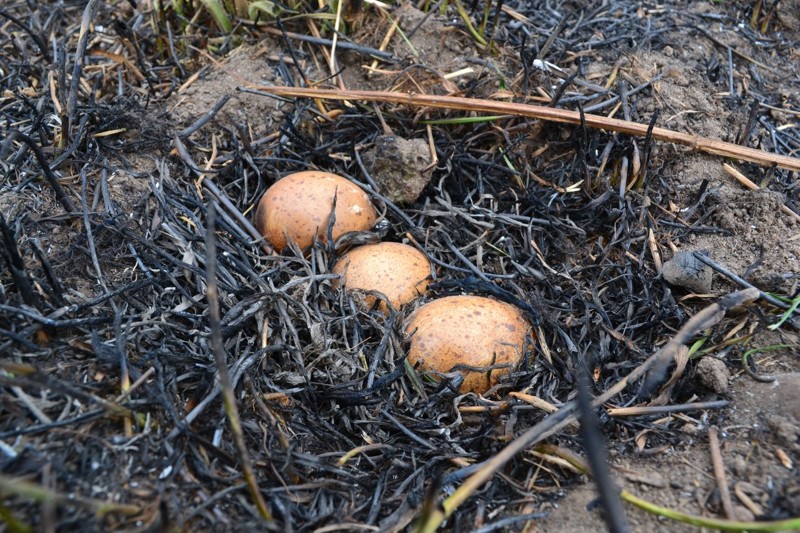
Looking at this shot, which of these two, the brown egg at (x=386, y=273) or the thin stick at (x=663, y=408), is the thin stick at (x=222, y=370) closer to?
the brown egg at (x=386, y=273)

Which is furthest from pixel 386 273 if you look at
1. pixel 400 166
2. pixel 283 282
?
pixel 400 166

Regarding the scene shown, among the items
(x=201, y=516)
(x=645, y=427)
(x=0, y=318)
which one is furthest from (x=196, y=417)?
(x=645, y=427)

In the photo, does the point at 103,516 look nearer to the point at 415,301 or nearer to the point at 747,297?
the point at 415,301

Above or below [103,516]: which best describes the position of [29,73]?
above

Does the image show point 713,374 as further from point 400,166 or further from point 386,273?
point 400,166

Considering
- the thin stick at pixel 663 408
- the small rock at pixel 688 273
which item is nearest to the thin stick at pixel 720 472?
the thin stick at pixel 663 408

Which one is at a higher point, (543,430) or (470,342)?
(543,430)
